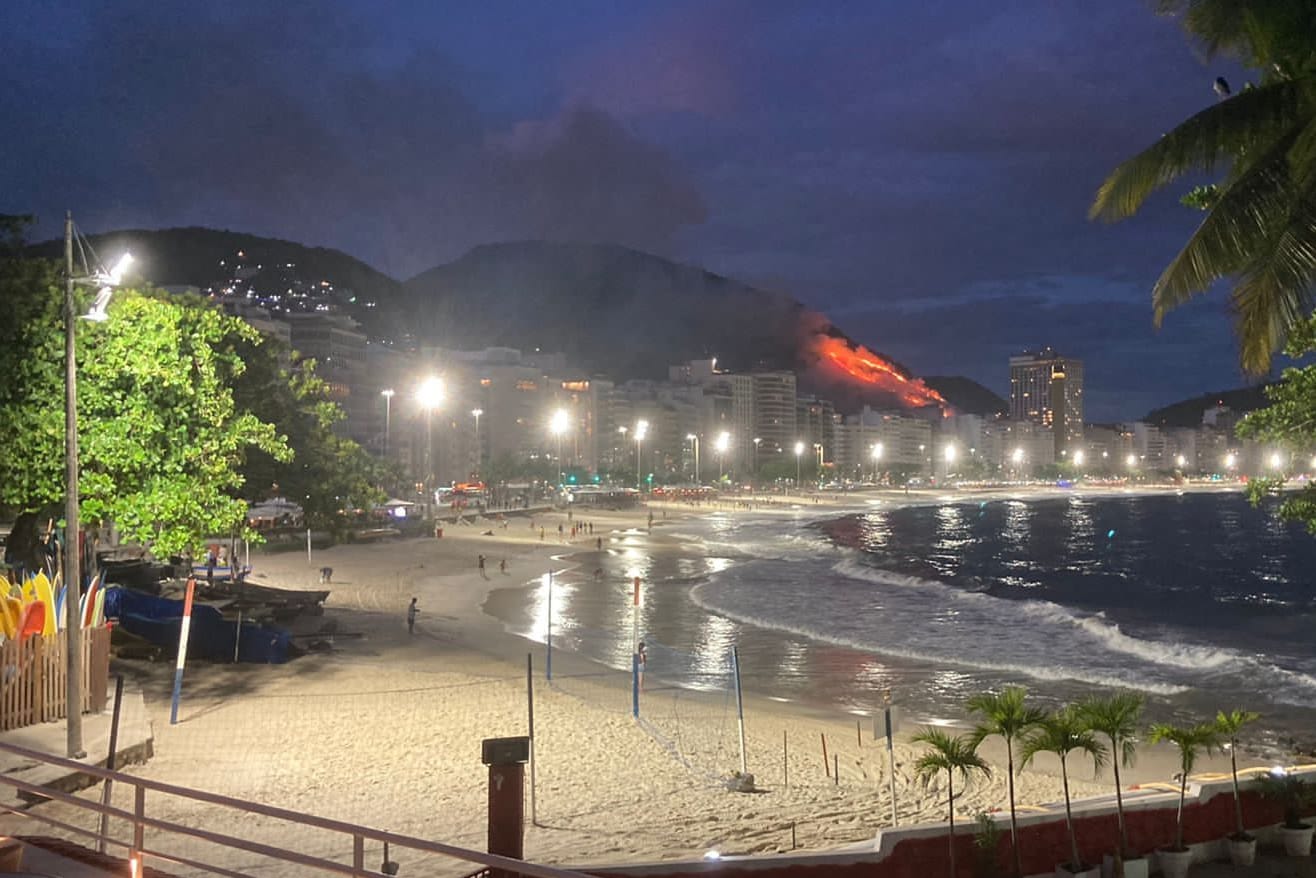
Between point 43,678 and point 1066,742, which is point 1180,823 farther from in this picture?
point 43,678

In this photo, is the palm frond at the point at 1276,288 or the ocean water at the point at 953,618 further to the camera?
the ocean water at the point at 953,618

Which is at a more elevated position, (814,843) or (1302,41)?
(1302,41)

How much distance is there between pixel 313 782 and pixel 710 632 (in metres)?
17.8

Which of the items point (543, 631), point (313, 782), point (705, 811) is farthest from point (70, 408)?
point (543, 631)

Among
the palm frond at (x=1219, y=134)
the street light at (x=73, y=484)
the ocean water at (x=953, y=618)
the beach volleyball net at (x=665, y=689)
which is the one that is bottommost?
the ocean water at (x=953, y=618)

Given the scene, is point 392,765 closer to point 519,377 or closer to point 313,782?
point 313,782

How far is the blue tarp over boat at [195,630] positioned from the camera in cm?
1883

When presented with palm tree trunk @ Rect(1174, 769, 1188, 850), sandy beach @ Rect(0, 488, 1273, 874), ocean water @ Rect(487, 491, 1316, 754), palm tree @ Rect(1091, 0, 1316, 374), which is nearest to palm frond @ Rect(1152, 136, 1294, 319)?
palm tree @ Rect(1091, 0, 1316, 374)

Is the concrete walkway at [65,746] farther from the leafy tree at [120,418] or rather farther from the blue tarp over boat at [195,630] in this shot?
the blue tarp over boat at [195,630]

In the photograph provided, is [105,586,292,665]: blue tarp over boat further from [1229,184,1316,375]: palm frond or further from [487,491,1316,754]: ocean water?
[1229,184,1316,375]: palm frond

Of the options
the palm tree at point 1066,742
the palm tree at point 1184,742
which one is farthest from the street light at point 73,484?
the palm tree at point 1184,742

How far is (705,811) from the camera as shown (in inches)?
459

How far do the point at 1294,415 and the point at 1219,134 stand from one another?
266 cm

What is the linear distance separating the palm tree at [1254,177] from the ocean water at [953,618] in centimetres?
1261
